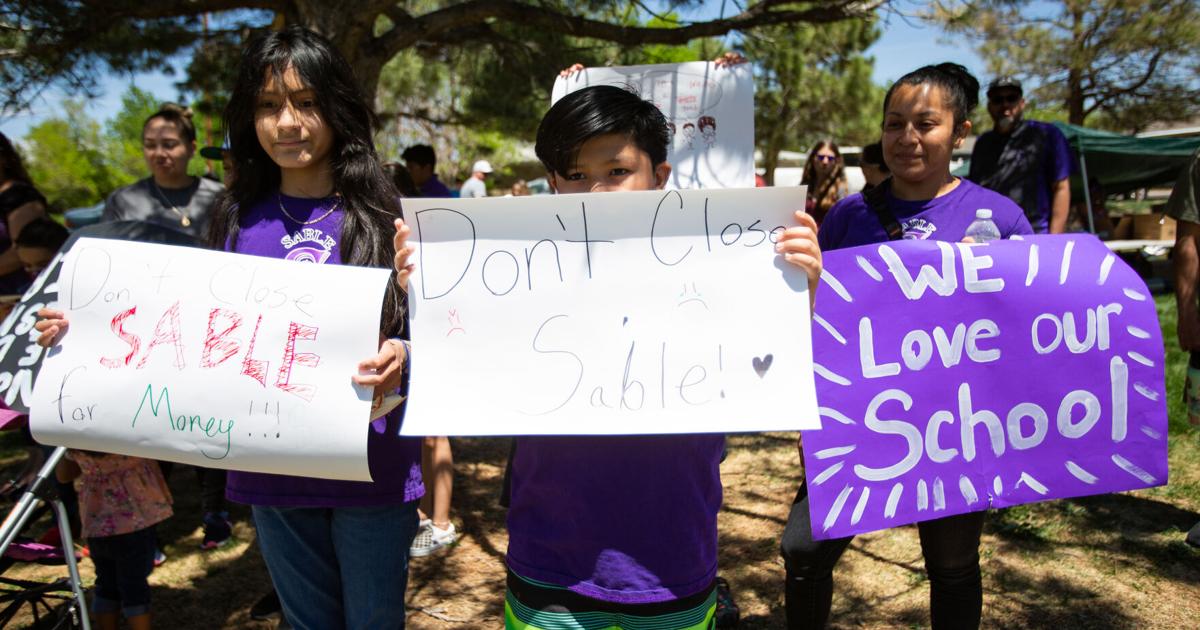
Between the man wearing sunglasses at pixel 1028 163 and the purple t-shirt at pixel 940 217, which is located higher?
the man wearing sunglasses at pixel 1028 163

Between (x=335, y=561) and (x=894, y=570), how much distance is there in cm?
226

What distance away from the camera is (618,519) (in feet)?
4.75

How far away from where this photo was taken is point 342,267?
5.06 ft

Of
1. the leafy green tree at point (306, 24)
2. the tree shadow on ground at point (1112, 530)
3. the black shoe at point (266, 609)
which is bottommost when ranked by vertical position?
the black shoe at point (266, 609)

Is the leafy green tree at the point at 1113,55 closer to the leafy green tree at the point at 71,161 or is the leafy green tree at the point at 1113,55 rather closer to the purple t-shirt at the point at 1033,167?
the purple t-shirt at the point at 1033,167

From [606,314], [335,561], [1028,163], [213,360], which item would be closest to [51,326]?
[213,360]

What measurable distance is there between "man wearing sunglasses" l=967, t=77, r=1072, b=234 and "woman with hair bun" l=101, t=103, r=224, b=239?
3.56m

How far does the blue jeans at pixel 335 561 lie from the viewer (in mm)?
1665

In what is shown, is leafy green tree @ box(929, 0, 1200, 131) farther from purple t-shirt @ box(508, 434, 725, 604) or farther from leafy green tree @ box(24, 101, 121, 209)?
leafy green tree @ box(24, 101, 121, 209)

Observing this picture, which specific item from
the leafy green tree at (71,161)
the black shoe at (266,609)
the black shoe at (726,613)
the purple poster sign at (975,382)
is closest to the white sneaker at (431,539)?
the black shoe at (266,609)

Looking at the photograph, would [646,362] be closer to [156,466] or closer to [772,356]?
[772,356]

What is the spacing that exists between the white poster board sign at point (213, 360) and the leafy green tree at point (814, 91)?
13.4 feet

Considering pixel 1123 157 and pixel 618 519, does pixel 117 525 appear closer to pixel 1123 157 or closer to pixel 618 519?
pixel 618 519

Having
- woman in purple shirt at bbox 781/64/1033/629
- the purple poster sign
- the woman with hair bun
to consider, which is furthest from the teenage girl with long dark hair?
the woman with hair bun
